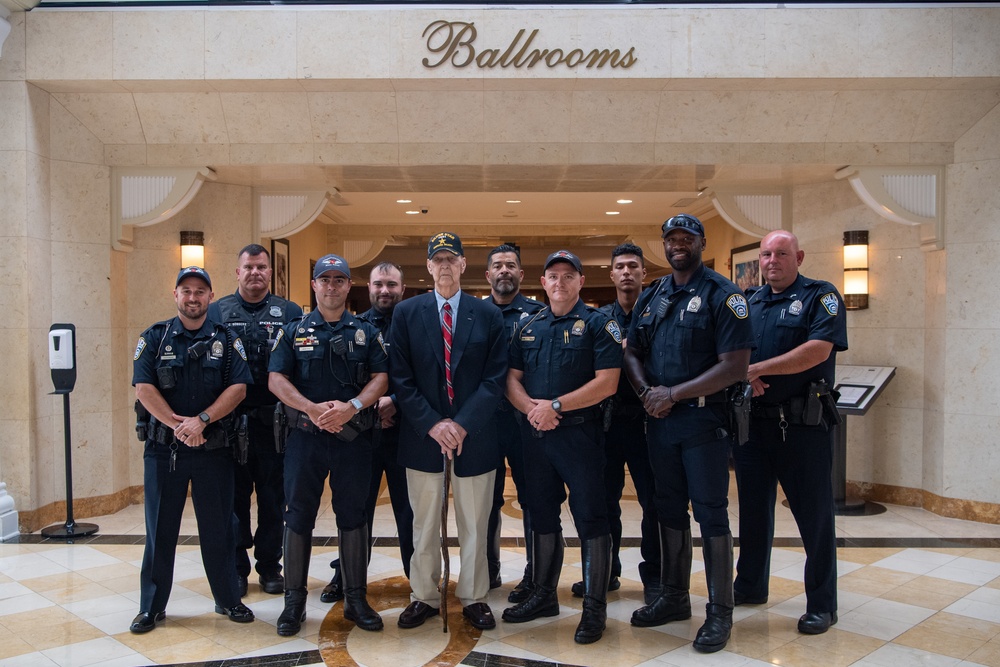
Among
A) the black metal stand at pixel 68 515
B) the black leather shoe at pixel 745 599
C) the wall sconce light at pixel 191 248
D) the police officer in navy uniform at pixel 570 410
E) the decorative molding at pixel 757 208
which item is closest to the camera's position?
the police officer in navy uniform at pixel 570 410

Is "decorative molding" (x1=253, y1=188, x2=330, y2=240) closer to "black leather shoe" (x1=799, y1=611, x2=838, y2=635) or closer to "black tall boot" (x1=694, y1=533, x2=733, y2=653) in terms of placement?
"black tall boot" (x1=694, y1=533, x2=733, y2=653)

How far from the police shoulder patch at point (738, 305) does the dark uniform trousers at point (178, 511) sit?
2.49m

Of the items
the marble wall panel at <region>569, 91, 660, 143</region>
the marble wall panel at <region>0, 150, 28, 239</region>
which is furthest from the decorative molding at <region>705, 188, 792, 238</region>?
the marble wall panel at <region>0, 150, 28, 239</region>

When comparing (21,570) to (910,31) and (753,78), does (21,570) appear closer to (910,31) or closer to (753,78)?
(753,78)

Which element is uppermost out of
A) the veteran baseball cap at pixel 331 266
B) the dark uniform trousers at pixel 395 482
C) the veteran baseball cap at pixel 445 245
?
the veteran baseball cap at pixel 445 245

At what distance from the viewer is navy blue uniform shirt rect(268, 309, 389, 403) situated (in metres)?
3.89

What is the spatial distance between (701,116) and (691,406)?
126 inches

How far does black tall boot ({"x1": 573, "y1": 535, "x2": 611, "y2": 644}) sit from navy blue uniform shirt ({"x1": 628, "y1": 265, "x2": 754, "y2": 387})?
0.80m

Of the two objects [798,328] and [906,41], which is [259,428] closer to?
[798,328]

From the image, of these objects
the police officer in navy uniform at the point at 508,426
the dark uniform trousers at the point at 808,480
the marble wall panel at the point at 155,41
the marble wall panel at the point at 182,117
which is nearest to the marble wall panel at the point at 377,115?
the marble wall panel at the point at 182,117

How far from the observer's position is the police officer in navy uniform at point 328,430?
12.7 ft

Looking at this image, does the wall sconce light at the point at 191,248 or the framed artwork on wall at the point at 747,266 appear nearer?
the wall sconce light at the point at 191,248

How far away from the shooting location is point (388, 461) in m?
4.43

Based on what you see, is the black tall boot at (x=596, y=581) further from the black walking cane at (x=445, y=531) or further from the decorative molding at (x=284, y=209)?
the decorative molding at (x=284, y=209)
